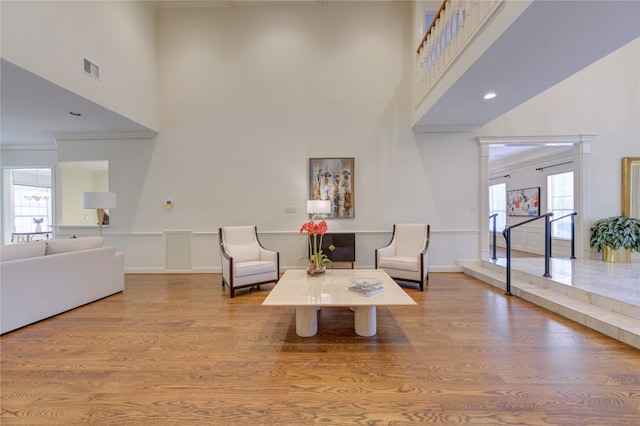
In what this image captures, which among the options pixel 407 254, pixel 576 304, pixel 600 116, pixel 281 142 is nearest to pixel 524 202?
pixel 600 116

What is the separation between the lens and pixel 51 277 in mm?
2998

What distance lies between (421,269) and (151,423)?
3.43 meters

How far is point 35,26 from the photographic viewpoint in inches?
113

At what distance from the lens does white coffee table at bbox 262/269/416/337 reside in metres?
2.26

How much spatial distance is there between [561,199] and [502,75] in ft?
16.2

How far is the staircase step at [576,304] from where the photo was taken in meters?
2.36

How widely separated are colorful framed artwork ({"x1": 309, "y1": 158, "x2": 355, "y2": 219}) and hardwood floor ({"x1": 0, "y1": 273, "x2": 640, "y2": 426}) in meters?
2.24

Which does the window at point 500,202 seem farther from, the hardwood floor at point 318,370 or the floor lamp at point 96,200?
the floor lamp at point 96,200

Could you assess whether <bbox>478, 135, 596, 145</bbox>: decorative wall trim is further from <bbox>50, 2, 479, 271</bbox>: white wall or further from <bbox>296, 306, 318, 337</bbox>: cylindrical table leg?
<bbox>296, 306, 318, 337</bbox>: cylindrical table leg

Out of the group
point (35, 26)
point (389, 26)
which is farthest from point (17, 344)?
point (389, 26)

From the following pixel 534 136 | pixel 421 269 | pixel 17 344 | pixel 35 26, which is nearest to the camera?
pixel 17 344

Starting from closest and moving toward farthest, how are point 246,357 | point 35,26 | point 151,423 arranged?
point 151,423
point 246,357
point 35,26

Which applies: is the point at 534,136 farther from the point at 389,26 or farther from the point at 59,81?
the point at 59,81

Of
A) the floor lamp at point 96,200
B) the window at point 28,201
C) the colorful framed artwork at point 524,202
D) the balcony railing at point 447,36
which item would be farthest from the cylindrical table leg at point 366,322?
the window at point 28,201
